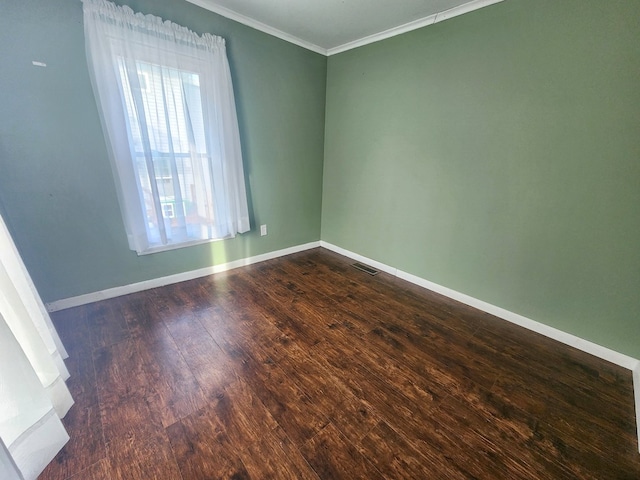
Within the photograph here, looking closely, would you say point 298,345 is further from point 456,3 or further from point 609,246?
point 456,3

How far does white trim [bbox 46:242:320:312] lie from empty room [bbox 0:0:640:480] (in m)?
0.02

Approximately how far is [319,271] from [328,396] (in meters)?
1.49

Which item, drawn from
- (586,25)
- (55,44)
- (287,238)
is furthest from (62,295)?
(586,25)

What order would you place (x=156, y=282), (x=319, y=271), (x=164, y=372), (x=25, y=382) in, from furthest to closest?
(x=319, y=271) → (x=156, y=282) → (x=164, y=372) → (x=25, y=382)

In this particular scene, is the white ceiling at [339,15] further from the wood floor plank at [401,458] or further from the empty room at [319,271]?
the wood floor plank at [401,458]

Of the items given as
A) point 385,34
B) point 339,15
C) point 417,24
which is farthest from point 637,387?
point 339,15

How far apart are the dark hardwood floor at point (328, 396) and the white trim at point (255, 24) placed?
7.72ft

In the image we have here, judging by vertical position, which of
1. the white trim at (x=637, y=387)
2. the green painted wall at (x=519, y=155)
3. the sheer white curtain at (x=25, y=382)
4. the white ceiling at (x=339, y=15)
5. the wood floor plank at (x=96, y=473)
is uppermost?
the white ceiling at (x=339, y=15)

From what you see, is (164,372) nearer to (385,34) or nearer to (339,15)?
(339,15)

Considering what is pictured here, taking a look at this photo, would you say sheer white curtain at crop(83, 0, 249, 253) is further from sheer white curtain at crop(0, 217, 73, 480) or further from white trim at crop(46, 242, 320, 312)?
sheer white curtain at crop(0, 217, 73, 480)

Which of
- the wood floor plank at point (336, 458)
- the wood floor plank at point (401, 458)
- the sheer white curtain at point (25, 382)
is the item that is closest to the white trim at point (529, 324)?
the wood floor plank at point (401, 458)

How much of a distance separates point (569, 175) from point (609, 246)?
484 millimetres

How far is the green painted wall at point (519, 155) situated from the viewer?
1434 millimetres

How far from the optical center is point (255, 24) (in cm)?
223
